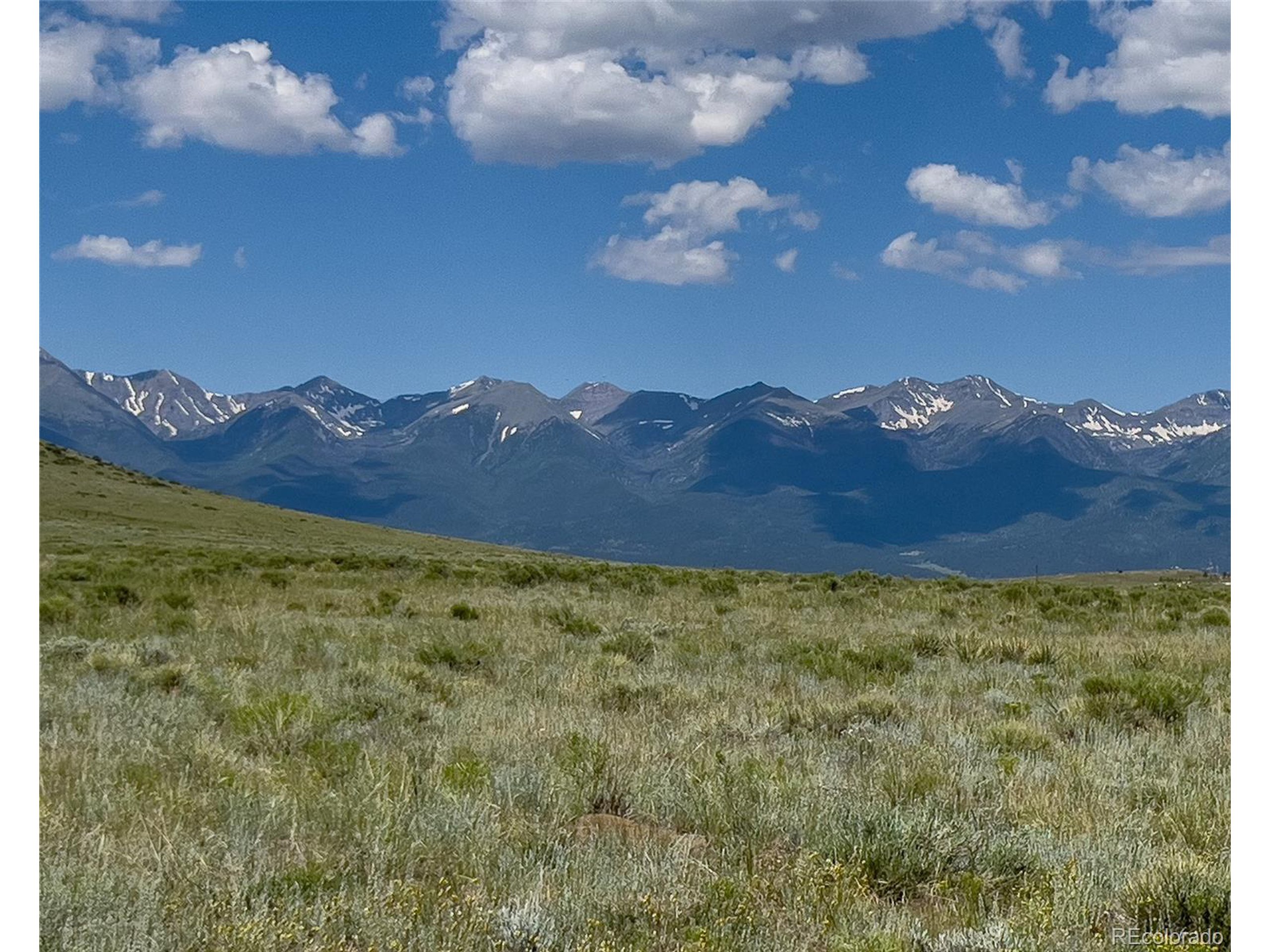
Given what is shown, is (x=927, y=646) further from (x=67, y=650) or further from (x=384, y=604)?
(x=384, y=604)

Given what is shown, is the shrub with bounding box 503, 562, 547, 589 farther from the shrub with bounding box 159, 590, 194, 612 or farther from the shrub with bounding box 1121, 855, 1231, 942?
the shrub with bounding box 1121, 855, 1231, 942

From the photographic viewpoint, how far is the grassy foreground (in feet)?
14.4

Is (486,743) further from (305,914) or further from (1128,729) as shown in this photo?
(1128,729)

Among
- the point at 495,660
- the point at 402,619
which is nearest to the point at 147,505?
the point at 402,619

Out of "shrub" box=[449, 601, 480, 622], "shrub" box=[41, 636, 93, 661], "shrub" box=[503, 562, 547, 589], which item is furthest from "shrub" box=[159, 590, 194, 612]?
"shrub" box=[503, 562, 547, 589]

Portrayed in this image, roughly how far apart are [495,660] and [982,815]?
7883 mm

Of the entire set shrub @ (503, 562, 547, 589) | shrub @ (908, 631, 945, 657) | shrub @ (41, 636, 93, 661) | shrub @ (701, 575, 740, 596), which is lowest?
shrub @ (503, 562, 547, 589)

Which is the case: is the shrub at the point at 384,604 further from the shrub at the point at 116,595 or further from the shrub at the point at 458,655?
the shrub at the point at 458,655
